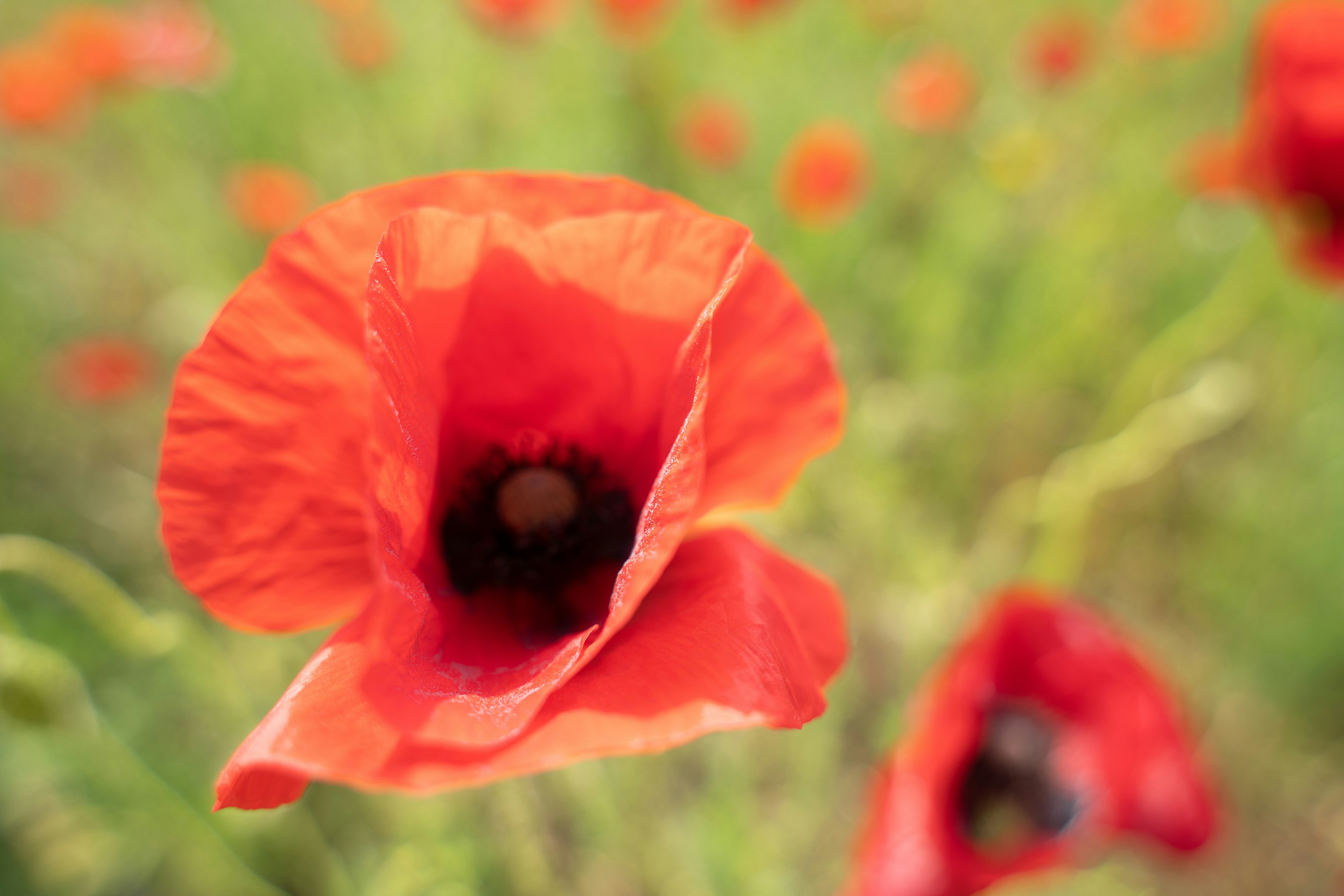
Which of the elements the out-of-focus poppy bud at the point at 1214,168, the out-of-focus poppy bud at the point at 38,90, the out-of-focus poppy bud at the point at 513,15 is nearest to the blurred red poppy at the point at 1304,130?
the out-of-focus poppy bud at the point at 1214,168

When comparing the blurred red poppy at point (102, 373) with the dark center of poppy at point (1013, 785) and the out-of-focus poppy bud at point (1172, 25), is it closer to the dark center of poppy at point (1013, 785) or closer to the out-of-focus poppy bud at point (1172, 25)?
the dark center of poppy at point (1013, 785)

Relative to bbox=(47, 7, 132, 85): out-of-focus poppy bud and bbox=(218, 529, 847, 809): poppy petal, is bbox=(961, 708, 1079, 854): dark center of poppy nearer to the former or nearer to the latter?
bbox=(218, 529, 847, 809): poppy petal

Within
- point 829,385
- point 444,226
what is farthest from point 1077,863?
point 444,226

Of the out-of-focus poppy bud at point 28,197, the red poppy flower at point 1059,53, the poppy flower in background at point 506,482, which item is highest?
the red poppy flower at point 1059,53

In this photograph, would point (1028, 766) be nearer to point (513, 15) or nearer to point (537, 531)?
point (537, 531)

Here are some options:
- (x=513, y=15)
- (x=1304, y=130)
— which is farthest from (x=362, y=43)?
(x=1304, y=130)

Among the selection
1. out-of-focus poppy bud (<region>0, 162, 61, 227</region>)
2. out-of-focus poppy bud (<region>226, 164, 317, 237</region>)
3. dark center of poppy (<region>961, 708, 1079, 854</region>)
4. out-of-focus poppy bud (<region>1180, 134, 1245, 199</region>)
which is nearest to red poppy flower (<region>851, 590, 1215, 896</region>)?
dark center of poppy (<region>961, 708, 1079, 854</region>)

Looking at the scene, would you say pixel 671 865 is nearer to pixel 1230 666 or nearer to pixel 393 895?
pixel 393 895
